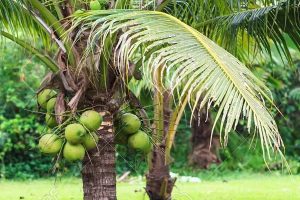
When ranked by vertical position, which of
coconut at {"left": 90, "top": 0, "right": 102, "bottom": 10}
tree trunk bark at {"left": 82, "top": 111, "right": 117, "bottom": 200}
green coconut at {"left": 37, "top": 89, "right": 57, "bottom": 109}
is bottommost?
tree trunk bark at {"left": 82, "top": 111, "right": 117, "bottom": 200}

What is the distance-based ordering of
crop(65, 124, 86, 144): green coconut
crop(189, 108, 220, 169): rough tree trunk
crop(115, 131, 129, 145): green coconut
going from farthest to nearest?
crop(189, 108, 220, 169): rough tree trunk → crop(115, 131, 129, 145): green coconut → crop(65, 124, 86, 144): green coconut

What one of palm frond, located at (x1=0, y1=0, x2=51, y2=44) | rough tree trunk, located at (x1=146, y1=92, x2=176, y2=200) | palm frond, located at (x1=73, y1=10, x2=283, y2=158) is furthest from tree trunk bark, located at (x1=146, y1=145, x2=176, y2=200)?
palm frond, located at (x1=73, y1=10, x2=283, y2=158)

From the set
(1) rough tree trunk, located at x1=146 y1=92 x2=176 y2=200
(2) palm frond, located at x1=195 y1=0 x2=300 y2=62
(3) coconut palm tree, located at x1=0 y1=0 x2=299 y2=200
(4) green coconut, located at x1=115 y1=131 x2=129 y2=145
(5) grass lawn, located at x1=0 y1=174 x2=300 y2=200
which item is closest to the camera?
(3) coconut palm tree, located at x1=0 y1=0 x2=299 y2=200

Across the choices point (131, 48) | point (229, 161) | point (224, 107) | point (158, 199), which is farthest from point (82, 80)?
point (229, 161)

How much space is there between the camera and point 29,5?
447cm

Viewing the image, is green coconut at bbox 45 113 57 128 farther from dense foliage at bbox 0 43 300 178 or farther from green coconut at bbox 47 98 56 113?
dense foliage at bbox 0 43 300 178

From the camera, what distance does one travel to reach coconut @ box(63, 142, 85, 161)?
4.00 m

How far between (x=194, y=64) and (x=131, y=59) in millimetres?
1232

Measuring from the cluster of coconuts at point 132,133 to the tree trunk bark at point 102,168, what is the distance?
64 mm

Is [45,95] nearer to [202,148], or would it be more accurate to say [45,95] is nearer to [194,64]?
[194,64]

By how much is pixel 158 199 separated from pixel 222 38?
1.69m

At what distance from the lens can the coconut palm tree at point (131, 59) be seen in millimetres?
3400

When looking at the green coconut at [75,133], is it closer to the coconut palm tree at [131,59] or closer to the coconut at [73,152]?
the coconut at [73,152]

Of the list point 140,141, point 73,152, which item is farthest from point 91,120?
point 140,141
